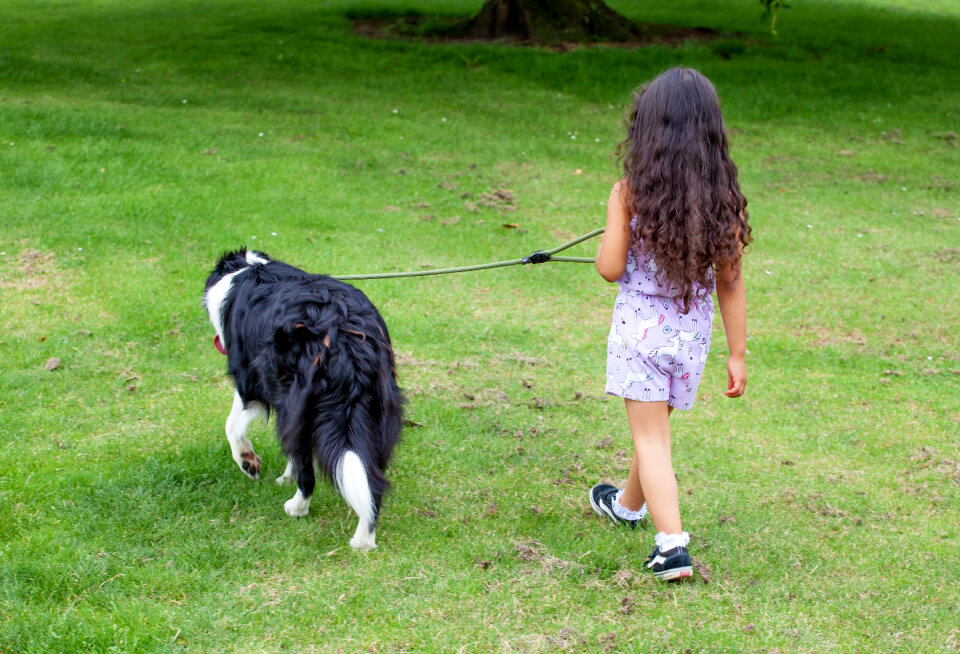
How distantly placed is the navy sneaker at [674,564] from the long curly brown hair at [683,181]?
103 centimetres

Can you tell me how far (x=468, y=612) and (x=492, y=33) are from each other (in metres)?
12.6

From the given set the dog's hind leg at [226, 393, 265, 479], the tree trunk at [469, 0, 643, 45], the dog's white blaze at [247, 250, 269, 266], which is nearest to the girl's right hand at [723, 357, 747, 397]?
the dog's hind leg at [226, 393, 265, 479]

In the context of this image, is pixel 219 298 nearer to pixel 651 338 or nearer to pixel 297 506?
pixel 297 506

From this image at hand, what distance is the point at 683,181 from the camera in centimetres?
317

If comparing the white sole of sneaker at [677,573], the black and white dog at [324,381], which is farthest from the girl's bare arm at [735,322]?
the black and white dog at [324,381]

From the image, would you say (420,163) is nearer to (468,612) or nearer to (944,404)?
(944,404)

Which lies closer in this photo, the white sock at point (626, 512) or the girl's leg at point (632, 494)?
the girl's leg at point (632, 494)

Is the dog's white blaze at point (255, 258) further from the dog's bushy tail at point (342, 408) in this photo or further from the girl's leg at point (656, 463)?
the girl's leg at point (656, 463)

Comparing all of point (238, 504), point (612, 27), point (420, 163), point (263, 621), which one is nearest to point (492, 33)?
point (612, 27)

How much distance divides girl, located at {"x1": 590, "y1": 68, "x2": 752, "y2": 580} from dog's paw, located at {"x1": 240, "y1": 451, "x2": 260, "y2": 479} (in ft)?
6.07

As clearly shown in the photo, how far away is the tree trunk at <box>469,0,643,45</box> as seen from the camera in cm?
1402

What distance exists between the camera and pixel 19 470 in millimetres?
4141

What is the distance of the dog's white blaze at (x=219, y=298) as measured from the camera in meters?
4.21

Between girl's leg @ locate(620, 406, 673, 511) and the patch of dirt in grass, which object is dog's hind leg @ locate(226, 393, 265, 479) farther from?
the patch of dirt in grass
